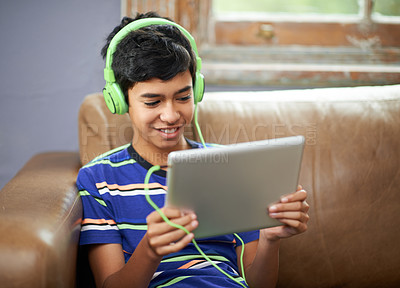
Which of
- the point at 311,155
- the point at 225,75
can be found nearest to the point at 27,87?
the point at 225,75

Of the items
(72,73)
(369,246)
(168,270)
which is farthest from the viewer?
(72,73)

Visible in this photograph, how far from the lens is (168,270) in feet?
3.46

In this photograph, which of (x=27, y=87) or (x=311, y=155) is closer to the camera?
(x=311, y=155)

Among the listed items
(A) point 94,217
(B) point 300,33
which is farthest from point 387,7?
(A) point 94,217

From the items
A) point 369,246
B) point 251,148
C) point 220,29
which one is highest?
point 220,29

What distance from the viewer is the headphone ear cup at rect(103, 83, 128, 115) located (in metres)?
1.10

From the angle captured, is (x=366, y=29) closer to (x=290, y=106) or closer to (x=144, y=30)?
(x=290, y=106)

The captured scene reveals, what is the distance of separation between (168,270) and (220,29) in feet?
3.90

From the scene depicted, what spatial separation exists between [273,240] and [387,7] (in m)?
1.36

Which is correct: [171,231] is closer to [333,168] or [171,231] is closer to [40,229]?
[40,229]

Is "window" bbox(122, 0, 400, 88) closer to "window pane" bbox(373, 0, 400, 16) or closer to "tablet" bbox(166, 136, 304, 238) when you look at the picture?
"window pane" bbox(373, 0, 400, 16)

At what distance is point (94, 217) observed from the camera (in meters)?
1.10

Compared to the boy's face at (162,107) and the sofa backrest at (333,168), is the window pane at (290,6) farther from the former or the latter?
the boy's face at (162,107)

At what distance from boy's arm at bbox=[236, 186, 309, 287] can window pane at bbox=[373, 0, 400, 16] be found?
127 centimetres
